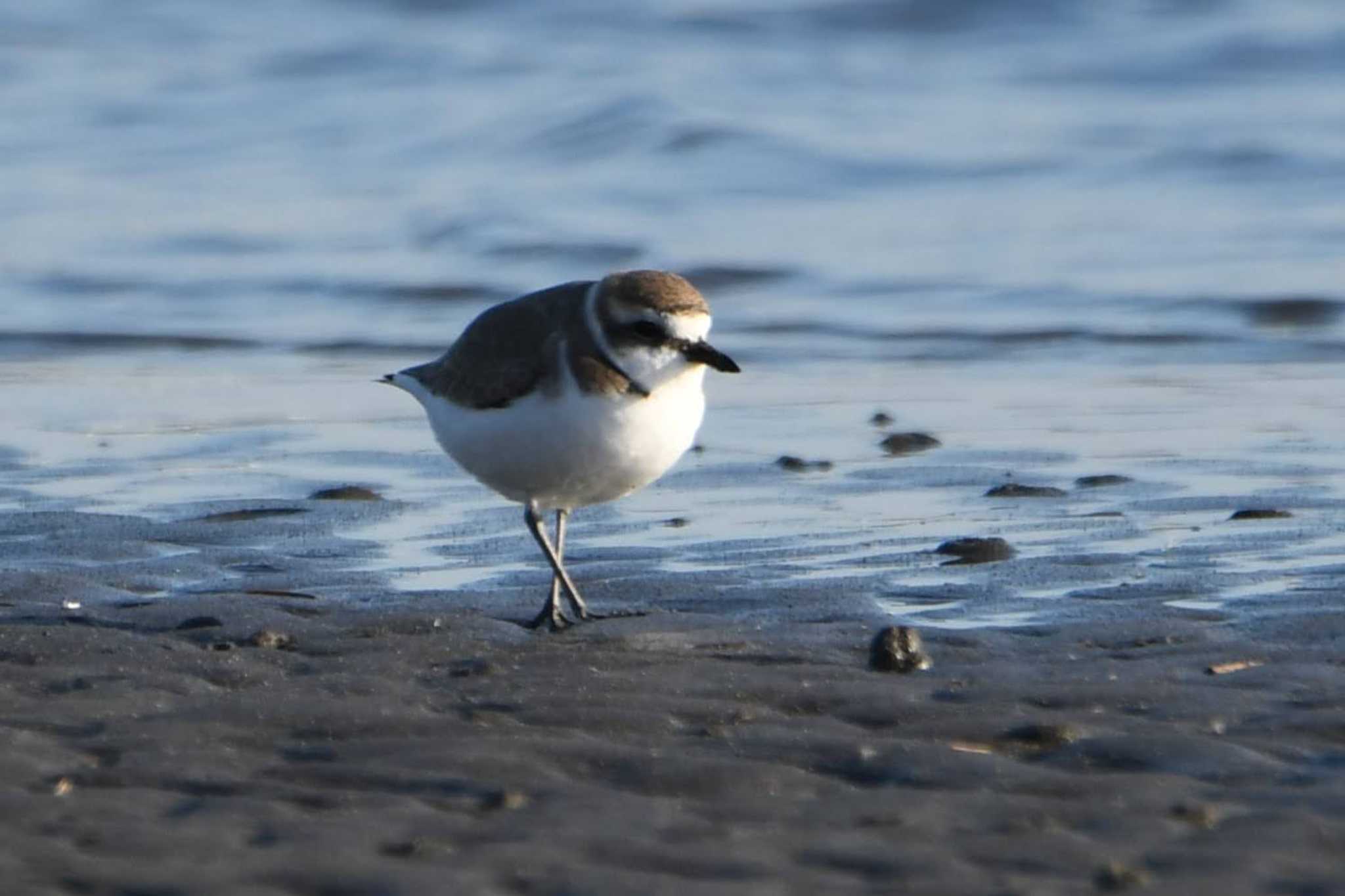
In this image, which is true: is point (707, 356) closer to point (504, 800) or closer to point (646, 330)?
point (646, 330)

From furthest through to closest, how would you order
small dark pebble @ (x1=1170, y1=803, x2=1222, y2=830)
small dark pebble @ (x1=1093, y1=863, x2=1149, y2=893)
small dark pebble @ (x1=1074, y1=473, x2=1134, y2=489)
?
small dark pebble @ (x1=1074, y1=473, x2=1134, y2=489) < small dark pebble @ (x1=1170, y1=803, x2=1222, y2=830) < small dark pebble @ (x1=1093, y1=863, x2=1149, y2=893)

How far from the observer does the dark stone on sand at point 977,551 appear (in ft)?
18.4

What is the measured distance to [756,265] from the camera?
12133 mm

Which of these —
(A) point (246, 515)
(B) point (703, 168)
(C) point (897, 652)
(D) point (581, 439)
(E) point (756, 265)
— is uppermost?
(B) point (703, 168)

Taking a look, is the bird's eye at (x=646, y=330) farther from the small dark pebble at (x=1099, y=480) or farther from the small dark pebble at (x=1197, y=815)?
the small dark pebble at (x=1099, y=480)

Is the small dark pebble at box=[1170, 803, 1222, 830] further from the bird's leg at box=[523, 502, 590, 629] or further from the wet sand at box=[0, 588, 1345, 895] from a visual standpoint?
the bird's leg at box=[523, 502, 590, 629]

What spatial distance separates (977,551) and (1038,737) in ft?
6.34

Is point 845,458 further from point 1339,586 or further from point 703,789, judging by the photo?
point 703,789

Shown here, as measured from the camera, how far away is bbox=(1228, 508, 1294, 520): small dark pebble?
5992 mm

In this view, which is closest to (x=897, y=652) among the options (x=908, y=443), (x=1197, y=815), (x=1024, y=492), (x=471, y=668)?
(x=471, y=668)

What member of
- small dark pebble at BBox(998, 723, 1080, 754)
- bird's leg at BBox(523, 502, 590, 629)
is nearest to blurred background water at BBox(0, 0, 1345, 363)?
bird's leg at BBox(523, 502, 590, 629)

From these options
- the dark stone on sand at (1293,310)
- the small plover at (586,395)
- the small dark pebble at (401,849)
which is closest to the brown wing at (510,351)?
the small plover at (586,395)

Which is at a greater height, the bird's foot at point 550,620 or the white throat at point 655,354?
the white throat at point 655,354

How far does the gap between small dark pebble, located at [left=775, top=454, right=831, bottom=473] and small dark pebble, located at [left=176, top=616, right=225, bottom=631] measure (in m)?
2.60
